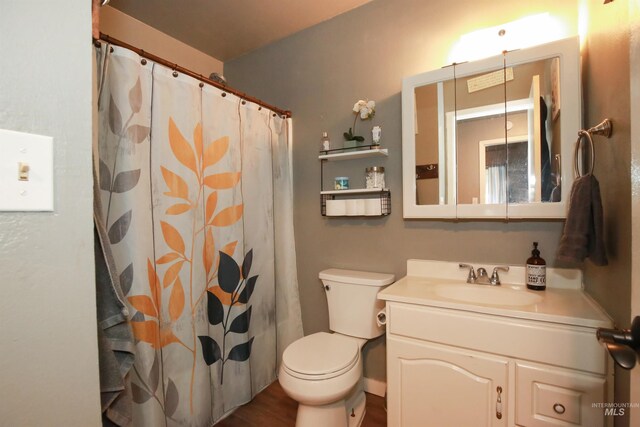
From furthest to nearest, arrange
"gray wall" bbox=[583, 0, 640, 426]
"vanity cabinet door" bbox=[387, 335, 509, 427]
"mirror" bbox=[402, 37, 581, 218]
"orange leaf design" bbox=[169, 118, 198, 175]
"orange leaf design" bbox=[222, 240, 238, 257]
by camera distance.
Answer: "orange leaf design" bbox=[222, 240, 238, 257] → "orange leaf design" bbox=[169, 118, 198, 175] → "mirror" bbox=[402, 37, 581, 218] → "vanity cabinet door" bbox=[387, 335, 509, 427] → "gray wall" bbox=[583, 0, 640, 426]

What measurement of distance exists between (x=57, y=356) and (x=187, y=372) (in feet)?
3.91

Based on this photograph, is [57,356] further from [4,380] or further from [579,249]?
[579,249]

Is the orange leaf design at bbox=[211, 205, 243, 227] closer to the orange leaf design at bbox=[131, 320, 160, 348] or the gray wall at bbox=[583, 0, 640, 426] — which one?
the orange leaf design at bbox=[131, 320, 160, 348]

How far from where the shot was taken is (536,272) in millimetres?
1364

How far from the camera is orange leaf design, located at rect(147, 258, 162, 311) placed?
52.4 inches

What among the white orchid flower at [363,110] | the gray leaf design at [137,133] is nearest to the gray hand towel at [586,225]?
the white orchid flower at [363,110]

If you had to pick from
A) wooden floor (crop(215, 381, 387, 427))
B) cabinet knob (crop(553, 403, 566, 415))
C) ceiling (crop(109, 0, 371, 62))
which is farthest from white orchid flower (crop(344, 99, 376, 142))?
wooden floor (crop(215, 381, 387, 427))

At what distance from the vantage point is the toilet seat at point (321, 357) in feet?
4.40

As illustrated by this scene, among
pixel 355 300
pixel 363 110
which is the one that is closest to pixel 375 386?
pixel 355 300

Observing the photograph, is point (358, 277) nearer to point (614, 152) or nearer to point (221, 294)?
point (221, 294)

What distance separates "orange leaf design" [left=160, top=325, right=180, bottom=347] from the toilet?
21.6 inches

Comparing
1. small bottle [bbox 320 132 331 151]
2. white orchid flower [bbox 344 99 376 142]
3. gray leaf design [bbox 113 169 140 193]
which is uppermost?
white orchid flower [bbox 344 99 376 142]

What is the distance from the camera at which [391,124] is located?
70.5 inches

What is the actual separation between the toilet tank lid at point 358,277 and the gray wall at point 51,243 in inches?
52.4
